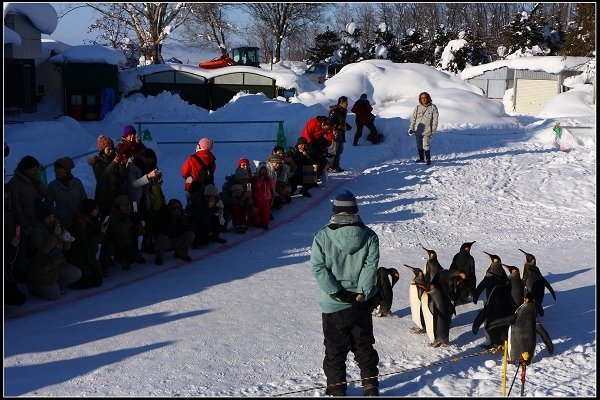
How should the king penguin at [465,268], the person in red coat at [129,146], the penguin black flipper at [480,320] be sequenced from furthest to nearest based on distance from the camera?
the person in red coat at [129,146] → the king penguin at [465,268] → the penguin black flipper at [480,320]

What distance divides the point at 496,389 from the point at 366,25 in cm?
6626

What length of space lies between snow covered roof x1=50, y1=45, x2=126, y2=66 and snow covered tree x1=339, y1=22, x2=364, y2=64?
26973 millimetres

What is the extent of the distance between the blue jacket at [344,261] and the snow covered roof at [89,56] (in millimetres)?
22404

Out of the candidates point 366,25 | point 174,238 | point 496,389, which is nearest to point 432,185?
point 174,238

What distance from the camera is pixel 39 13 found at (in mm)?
23812

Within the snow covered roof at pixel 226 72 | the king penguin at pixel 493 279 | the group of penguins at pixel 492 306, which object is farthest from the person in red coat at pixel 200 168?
the snow covered roof at pixel 226 72

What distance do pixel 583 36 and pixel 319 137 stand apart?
2218cm

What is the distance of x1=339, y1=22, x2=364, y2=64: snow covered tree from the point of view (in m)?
52.2

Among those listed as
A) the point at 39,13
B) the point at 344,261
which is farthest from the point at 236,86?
the point at 344,261

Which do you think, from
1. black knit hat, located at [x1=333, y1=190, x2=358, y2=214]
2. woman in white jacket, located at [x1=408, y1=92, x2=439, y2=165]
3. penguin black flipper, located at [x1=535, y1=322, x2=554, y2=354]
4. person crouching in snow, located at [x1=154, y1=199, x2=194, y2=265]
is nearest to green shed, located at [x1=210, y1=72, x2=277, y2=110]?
woman in white jacket, located at [x1=408, y1=92, x2=439, y2=165]

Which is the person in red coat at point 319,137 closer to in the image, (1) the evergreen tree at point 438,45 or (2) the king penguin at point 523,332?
(2) the king penguin at point 523,332

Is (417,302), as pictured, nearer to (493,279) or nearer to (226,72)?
(493,279)

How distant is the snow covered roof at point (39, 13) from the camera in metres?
23.3

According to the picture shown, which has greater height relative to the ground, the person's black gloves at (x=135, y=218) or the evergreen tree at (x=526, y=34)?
the evergreen tree at (x=526, y=34)
